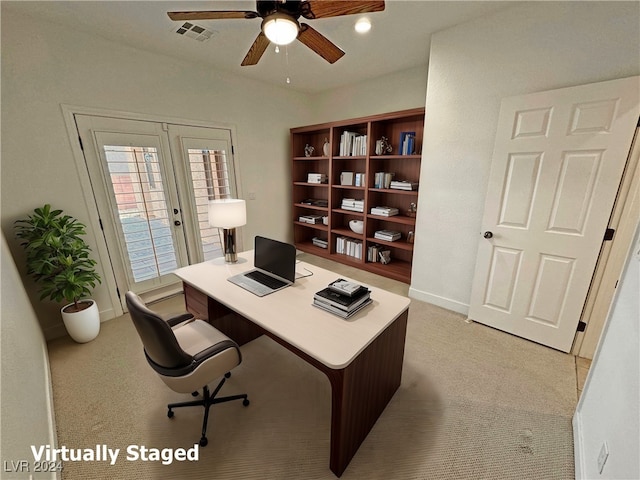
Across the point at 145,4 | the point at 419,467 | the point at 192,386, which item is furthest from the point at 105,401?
the point at 145,4

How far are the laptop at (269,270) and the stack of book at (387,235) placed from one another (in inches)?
81.6

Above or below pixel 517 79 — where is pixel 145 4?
above

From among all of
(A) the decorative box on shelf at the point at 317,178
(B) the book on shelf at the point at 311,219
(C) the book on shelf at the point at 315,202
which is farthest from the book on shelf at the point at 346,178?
(B) the book on shelf at the point at 311,219

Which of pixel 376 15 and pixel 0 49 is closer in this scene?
pixel 0 49

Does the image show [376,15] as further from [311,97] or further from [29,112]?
[29,112]

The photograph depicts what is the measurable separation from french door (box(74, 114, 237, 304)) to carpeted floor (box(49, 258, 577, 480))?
0.93m

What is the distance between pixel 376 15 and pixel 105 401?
11.4 feet

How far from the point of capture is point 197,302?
202 centimetres

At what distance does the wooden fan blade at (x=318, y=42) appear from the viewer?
1.44m

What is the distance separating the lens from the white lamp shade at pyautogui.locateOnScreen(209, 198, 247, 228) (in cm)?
212

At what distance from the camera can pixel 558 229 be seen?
6.73ft

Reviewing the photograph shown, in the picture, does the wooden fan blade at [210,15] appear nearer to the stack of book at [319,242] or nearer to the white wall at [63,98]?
the white wall at [63,98]

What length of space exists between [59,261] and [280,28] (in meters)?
2.43

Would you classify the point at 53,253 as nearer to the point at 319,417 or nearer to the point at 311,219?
the point at 319,417
